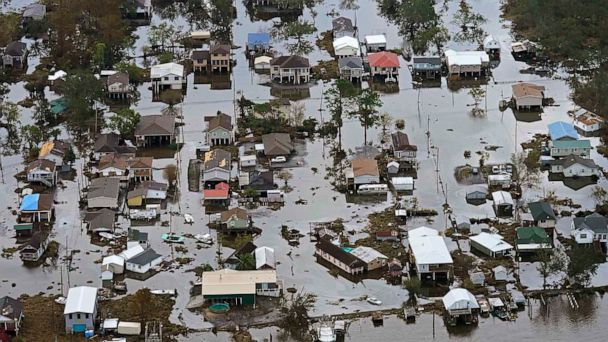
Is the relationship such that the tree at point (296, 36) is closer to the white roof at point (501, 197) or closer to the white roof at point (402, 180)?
the white roof at point (402, 180)

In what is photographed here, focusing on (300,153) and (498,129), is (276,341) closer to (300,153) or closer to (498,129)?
(300,153)

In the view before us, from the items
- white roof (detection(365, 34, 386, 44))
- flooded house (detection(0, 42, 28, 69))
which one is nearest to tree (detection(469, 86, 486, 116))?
white roof (detection(365, 34, 386, 44))

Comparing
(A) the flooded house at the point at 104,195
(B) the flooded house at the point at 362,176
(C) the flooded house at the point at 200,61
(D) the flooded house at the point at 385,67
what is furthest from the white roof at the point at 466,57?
(A) the flooded house at the point at 104,195

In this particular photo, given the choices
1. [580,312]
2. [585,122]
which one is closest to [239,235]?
[580,312]

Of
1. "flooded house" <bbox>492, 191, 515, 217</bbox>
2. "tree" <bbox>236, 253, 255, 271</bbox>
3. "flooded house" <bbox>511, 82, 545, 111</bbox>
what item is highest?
"flooded house" <bbox>511, 82, 545, 111</bbox>

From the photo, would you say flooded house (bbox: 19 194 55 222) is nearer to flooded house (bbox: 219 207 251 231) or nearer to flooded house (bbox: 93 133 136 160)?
flooded house (bbox: 93 133 136 160)

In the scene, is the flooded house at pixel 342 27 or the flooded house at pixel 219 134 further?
the flooded house at pixel 342 27
